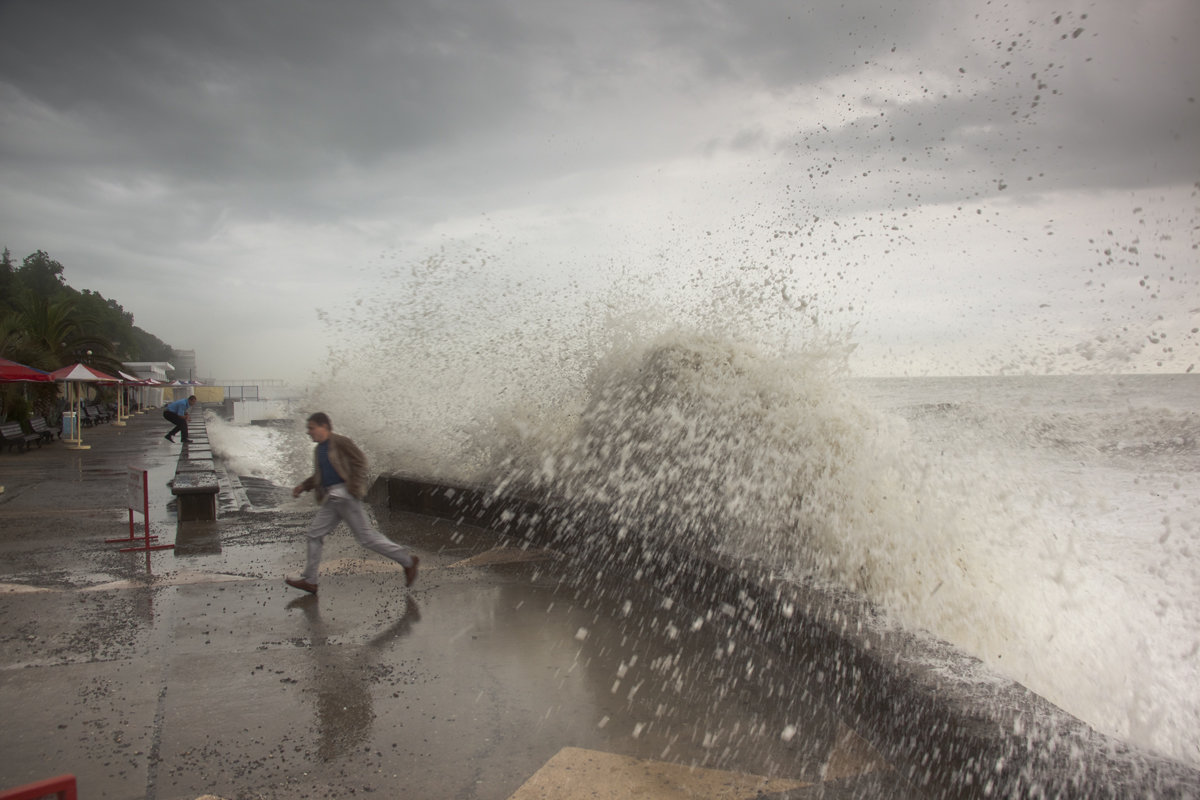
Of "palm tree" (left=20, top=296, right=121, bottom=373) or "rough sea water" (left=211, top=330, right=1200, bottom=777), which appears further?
"palm tree" (left=20, top=296, right=121, bottom=373)

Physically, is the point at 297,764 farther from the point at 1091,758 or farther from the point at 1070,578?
the point at 1070,578

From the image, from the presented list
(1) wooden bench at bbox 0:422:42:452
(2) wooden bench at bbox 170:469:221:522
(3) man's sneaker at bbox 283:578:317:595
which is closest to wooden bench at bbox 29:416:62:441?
(1) wooden bench at bbox 0:422:42:452

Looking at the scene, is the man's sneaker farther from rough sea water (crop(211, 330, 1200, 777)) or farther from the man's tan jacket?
rough sea water (crop(211, 330, 1200, 777))

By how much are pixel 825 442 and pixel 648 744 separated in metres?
3.48

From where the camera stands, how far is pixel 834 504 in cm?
559

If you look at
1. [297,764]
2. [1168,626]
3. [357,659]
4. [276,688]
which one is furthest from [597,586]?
[1168,626]

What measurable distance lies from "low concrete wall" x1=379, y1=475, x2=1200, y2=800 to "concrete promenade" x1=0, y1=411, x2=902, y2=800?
0.39 feet

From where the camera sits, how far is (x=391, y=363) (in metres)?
12.0

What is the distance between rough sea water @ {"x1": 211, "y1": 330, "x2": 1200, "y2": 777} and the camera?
493 centimetres

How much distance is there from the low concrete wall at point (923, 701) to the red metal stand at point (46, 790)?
2568 mm

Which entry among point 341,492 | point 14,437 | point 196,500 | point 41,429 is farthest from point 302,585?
point 41,429

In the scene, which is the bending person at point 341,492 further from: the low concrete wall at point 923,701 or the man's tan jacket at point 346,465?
the low concrete wall at point 923,701

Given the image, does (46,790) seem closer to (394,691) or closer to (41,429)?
(394,691)

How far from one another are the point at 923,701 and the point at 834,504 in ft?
9.06
